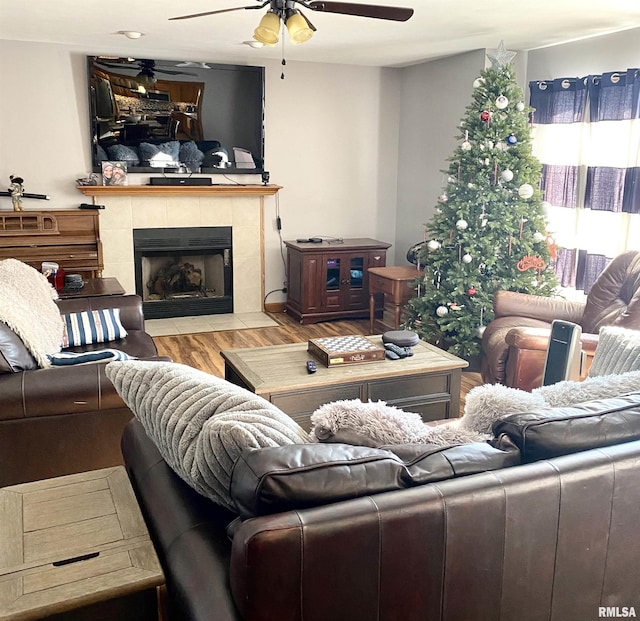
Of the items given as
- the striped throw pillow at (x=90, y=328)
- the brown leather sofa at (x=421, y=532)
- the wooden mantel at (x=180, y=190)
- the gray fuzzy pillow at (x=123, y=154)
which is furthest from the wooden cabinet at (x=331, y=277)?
the brown leather sofa at (x=421, y=532)

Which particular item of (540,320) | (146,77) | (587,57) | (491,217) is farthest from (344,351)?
(146,77)

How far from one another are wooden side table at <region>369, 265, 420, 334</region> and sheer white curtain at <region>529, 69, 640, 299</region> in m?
1.17

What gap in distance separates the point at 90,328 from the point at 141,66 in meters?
2.89

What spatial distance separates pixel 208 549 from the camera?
135 cm

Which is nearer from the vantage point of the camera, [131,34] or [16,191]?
[131,34]

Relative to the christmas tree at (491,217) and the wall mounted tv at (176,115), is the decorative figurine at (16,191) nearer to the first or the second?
the wall mounted tv at (176,115)

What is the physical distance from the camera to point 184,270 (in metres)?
6.28

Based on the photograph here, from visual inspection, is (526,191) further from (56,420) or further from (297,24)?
(56,420)

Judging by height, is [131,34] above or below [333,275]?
above

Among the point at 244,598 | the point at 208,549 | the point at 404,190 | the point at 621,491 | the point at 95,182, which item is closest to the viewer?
the point at 244,598

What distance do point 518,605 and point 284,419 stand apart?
2.14ft

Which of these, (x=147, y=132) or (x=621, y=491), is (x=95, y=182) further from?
(x=621, y=491)

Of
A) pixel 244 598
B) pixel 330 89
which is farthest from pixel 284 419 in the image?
pixel 330 89

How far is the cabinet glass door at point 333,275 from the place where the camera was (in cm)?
603
